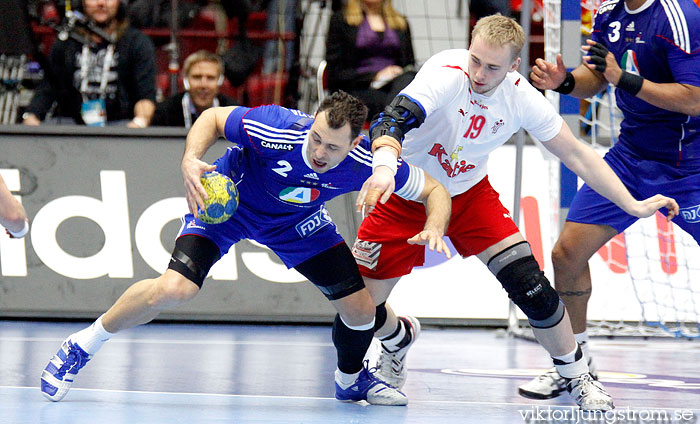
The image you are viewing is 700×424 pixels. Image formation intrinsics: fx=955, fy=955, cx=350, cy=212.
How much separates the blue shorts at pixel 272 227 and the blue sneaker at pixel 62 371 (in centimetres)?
76

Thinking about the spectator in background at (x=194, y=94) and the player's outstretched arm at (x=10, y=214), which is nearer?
the player's outstretched arm at (x=10, y=214)

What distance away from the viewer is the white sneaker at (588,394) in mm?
4633

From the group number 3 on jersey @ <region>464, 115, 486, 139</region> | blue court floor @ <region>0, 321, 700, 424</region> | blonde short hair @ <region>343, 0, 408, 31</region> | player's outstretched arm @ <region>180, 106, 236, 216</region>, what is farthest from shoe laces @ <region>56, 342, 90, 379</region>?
blonde short hair @ <region>343, 0, 408, 31</region>

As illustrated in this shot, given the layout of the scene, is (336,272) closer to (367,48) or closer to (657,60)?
(657,60)

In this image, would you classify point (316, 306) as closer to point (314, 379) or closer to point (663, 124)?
point (314, 379)

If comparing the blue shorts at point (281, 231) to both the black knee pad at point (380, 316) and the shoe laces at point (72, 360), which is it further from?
the shoe laces at point (72, 360)

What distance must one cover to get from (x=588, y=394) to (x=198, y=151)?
223cm

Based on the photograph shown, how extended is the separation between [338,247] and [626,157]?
1711 millimetres

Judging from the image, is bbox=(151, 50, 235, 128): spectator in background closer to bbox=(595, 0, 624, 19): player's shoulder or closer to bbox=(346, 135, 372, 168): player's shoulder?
bbox=(595, 0, 624, 19): player's shoulder

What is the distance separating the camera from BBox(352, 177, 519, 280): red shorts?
4.91 metres

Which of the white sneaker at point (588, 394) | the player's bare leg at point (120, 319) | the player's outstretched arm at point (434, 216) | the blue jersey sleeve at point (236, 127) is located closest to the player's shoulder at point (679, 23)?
the player's outstretched arm at point (434, 216)

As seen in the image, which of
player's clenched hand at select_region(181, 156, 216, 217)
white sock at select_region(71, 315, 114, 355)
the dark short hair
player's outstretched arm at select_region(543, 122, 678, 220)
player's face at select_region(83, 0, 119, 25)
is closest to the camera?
player's clenched hand at select_region(181, 156, 216, 217)

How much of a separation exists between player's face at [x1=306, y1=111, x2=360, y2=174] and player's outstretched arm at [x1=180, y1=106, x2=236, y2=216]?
474 millimetres

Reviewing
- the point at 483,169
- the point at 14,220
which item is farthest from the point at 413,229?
the point at 14,220
